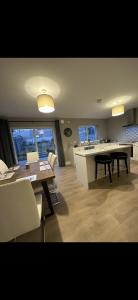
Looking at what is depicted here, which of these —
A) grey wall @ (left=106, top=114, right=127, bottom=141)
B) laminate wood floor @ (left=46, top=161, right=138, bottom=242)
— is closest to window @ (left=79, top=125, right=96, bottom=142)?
grey wall @ (left=106, top=114, right=127, bottom=141)

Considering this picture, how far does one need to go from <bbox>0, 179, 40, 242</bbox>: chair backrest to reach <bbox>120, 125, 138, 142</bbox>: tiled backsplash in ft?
18.2

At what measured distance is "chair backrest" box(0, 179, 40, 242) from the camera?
100 cm

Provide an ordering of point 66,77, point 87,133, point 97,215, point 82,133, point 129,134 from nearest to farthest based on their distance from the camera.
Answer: point 97,215 < point 66,77 < point 129,134 < point 82,133 < point 87,133

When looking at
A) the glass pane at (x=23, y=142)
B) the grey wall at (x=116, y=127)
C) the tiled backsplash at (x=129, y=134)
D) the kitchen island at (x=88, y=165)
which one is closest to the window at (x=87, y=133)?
the grey wall at (x=116, y=127)

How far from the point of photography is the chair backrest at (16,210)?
3.28ft

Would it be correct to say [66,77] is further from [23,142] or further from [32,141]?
[23,142]

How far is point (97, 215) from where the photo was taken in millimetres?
1719

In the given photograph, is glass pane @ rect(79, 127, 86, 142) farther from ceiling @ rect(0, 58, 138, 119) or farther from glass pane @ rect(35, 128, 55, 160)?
ceiling @ rect(0, 58, 138, 119)

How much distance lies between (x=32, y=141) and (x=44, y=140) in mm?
541

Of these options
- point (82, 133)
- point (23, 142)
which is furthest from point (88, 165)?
point (82, 133)
